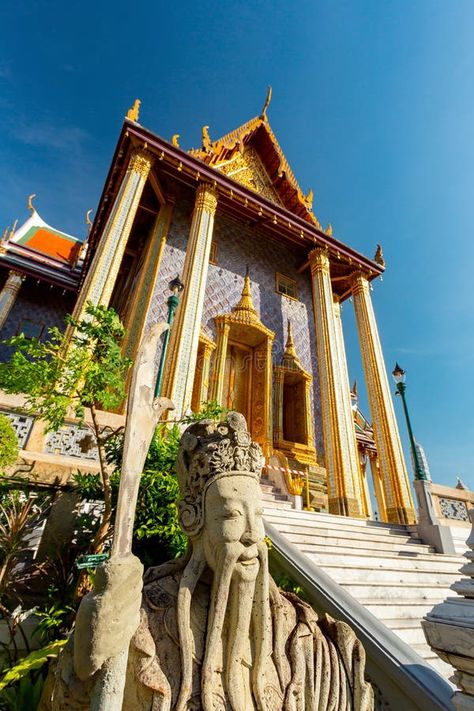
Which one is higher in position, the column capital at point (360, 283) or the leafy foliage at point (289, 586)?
the column capital at point (360, 283)

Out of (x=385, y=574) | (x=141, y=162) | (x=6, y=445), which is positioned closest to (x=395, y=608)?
(x=385, y=574)

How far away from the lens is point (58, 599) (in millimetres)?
2639

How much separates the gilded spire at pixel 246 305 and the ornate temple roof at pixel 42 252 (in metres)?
6.93

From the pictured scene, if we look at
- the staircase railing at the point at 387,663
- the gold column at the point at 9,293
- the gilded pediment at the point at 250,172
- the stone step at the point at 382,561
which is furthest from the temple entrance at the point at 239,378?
the gold column at the point at 9,293

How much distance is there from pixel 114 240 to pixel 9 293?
7.36 metres

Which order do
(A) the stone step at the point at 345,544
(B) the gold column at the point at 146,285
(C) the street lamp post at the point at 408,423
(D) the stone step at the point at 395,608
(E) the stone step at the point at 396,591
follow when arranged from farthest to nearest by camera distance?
1. (B) the gold column at the point at 146,285
2. (C) the street lamp post at the point at 408,423
3. (A) the stone step at the point at 345,544
4. (E) the stone step at the point at 396,591
5. (D) the stone step at the point at 395,608

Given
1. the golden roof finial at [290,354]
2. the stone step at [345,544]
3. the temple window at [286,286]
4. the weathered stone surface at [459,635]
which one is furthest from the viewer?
the temple window at [286,286]

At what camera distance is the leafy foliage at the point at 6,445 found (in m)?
2.99

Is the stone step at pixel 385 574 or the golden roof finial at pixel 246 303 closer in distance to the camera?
the stone step at pixel 385 574

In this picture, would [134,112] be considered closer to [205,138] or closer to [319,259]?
[205,138]

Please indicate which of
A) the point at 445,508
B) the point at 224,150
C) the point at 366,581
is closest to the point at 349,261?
the point at 224,150

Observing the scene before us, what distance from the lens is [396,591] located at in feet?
11.6

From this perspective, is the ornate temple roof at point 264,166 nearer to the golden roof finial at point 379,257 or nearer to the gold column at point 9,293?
the golden roof finial at point 379,257

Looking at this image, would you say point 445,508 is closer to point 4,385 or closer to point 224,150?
point 4,385
